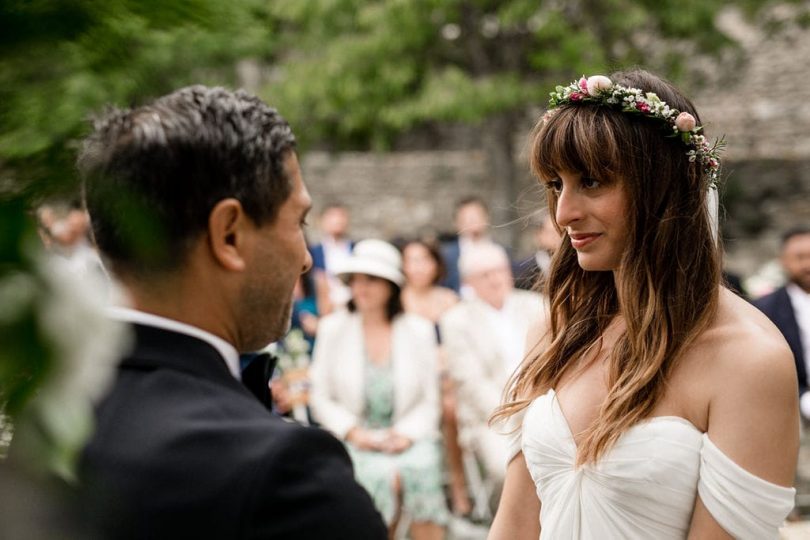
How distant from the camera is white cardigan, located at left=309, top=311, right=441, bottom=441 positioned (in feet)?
19.7

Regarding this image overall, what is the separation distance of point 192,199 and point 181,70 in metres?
0.56

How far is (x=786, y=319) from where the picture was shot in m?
6.27

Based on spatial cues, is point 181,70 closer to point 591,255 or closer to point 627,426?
point 591,255

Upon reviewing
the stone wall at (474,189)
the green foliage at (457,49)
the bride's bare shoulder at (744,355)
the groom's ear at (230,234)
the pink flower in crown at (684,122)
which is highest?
the pink flower in crown at (684,122)

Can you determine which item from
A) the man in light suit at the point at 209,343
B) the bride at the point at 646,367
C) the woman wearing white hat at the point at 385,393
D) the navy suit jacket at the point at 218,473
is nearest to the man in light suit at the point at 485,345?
the woman wearing white hat at the point at 385,393

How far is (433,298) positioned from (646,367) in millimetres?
5015

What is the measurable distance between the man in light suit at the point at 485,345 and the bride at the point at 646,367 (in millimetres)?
3534

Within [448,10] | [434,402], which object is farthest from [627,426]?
[448,10]

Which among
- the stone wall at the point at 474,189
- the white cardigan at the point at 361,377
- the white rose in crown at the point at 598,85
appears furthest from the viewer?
the stone wall at the point at 474,189

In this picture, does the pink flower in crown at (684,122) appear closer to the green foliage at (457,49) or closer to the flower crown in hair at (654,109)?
the flower crown in hair at (654,109)

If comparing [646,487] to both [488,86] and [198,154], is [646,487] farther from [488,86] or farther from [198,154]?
[488,86]

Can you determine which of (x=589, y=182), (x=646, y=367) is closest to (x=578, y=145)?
(x=589, y=182)

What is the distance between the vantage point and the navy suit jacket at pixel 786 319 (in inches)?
245

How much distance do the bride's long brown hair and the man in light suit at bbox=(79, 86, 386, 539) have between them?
1005 millimetres
